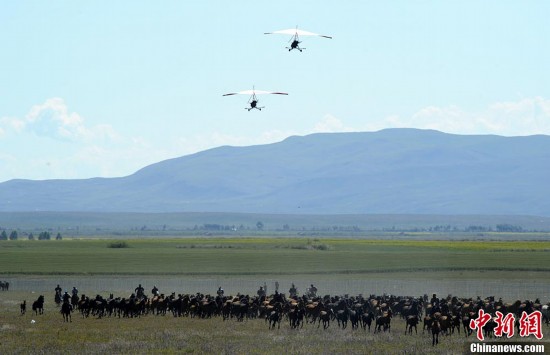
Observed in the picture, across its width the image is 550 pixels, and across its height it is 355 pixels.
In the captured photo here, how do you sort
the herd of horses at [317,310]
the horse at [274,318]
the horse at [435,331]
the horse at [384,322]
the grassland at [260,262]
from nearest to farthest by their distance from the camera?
the horse at [435,331] < the horse at [384,322] < the herd of horses at [317,310] < the horse at [274,318] < the grassland at [260,262]

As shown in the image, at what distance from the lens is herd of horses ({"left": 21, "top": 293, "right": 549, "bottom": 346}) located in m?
40.6

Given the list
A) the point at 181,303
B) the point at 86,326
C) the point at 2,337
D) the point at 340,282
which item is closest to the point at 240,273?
the point at 340,282

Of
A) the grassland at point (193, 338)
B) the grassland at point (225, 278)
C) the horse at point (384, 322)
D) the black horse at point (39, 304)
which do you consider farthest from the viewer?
the black horse at point (39, 304)

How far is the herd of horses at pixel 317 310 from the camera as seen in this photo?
4056cm

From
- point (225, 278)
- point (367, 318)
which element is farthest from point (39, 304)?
point (225, 278)

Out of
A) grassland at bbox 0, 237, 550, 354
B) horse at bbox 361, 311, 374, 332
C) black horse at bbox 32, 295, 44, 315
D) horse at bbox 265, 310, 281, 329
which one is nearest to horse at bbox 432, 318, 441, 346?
grassland at bbox 0, 237, 550, 354

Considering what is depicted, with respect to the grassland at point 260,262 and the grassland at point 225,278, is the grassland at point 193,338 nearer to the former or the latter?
the grassland at point 225,278

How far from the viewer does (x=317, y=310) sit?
143 feet

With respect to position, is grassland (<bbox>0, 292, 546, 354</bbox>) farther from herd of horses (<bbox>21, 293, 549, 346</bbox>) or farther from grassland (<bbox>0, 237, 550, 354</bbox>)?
herd of horses (<bbox>21, 293, 549, 346</bbox>)

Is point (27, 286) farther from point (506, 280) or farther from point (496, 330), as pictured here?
point (496, 330)

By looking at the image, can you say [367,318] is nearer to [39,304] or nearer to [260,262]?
[39,304]

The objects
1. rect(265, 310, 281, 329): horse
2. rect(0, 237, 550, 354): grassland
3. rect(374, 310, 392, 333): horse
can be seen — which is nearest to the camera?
rect(0, 237, 550, 354): grassland

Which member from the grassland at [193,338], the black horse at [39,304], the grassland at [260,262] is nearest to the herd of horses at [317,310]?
the black horse at [39,304]

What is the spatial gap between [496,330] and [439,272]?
4426 cm
